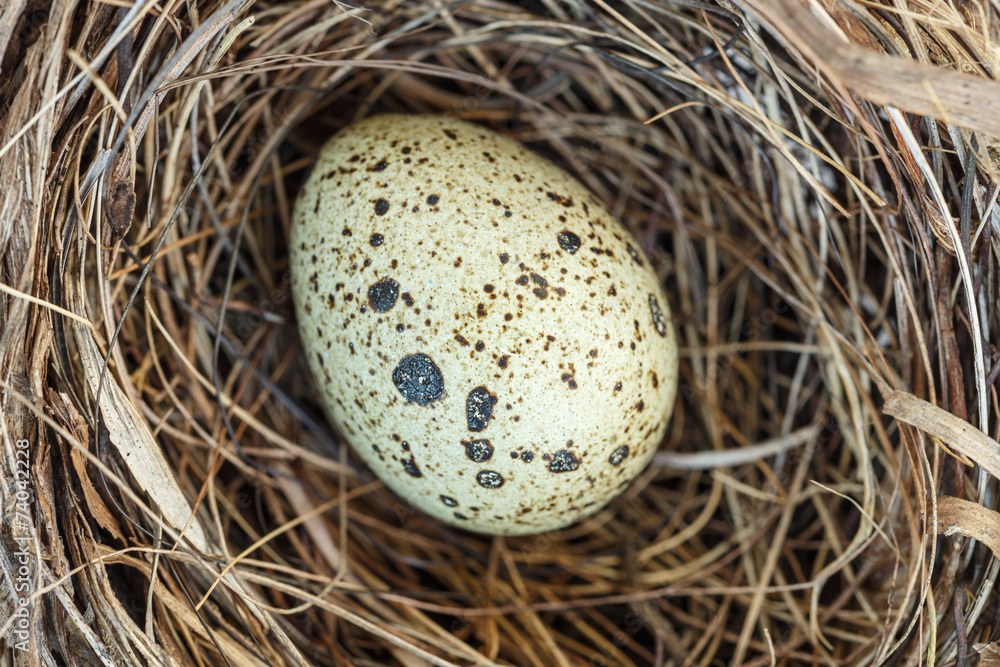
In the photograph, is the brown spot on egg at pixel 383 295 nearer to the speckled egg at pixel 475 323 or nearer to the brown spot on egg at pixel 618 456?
the speckled egg at pixel 475 323

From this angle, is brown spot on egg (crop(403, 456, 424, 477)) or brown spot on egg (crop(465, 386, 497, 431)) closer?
brown spot on egg (crop(465, 386, 497, 431))

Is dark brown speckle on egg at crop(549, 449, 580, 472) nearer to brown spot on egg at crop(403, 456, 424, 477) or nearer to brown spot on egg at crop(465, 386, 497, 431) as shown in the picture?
brown spot on egg at crop(465, 386, 497, 431)

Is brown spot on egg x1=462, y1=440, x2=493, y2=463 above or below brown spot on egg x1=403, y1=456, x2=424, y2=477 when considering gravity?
above

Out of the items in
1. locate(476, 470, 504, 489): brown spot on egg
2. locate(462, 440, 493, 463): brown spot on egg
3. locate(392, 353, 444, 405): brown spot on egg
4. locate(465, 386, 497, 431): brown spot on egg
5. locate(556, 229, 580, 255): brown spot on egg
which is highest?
locate(556, 229, 580, 255): brown spot on egg

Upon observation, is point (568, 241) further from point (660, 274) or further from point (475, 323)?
point (660, 274)

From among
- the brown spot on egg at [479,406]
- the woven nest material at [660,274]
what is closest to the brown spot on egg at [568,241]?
the brown spot on egg at [479,406]

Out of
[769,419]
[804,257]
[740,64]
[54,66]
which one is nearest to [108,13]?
[54,66]

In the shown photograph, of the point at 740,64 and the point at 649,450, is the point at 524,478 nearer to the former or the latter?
the point at 649,450

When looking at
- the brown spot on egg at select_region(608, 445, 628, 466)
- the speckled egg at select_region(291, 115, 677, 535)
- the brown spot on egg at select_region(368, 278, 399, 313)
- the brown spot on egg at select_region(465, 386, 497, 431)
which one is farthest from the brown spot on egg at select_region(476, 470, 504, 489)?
the brown spot on egg at select_region(368, 278, 399, 313)
